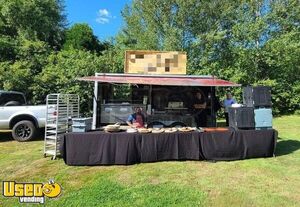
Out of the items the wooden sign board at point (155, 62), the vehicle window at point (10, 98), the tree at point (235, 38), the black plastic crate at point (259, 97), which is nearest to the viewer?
the black plastic crate at point (259, 97)

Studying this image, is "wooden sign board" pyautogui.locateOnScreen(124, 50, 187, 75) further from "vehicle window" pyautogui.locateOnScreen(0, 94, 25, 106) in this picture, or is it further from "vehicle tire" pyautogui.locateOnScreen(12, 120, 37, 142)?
"vehicle window" pyautogui.locateOnScreen(0, 94, 25, 106)

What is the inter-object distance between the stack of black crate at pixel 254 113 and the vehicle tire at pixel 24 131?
703 centimetres

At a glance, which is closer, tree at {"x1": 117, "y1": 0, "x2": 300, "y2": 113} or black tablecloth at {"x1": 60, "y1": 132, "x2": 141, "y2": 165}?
black tablecloth at {"x1": 60, "y1": 132, "x2": 141, "y2": 165}

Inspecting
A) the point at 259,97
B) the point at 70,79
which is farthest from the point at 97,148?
the point at 70,79

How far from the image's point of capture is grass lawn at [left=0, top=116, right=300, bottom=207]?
22.4 feet

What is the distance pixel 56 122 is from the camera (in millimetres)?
10086

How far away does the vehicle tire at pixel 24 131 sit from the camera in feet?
44.3

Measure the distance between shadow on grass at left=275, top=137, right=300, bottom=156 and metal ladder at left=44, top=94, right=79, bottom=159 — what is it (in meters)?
5.87

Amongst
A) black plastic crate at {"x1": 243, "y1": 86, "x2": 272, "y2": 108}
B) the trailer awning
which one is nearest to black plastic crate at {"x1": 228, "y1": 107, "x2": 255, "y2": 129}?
black plastic crate at {"x1": 243, "y1": 86, "x2": 272, "y2": 108}

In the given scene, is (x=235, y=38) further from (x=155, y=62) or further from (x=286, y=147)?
(x=286, y=147)

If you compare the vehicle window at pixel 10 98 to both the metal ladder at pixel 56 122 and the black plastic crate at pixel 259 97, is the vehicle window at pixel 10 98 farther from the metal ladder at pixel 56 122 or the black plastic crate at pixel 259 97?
the black plastic crate at pixel 259 97

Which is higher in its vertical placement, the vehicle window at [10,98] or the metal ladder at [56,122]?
the vehicle window at [10,98]

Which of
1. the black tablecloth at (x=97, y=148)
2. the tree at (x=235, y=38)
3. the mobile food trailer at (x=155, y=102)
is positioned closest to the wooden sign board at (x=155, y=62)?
the mobile food trailer at (x=155, y=102)

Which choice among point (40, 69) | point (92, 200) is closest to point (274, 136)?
point (92, 200)
